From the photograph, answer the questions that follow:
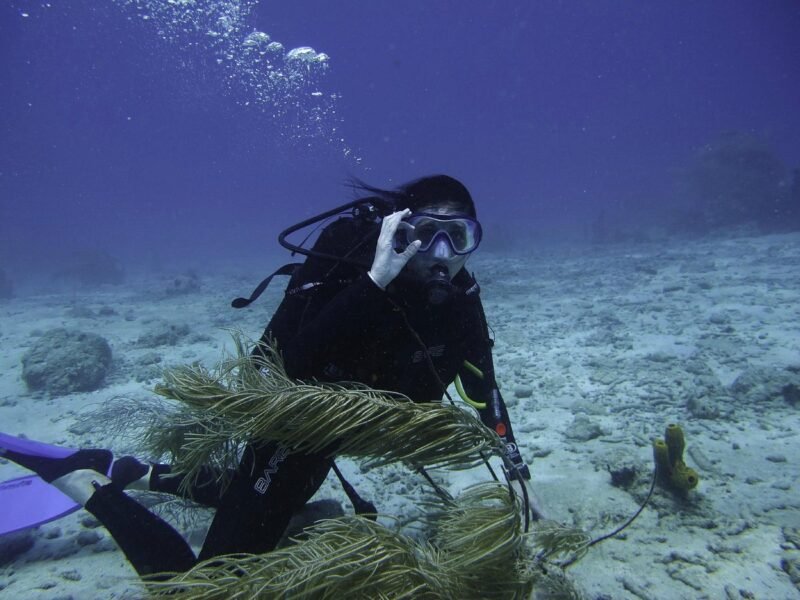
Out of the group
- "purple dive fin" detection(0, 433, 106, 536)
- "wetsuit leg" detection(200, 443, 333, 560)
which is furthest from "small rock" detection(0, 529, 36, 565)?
"wetsuit leg" detection(200, 443, 333, 560)

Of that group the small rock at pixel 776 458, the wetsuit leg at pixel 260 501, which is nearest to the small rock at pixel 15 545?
the wetsuit leg at pixel 260 501

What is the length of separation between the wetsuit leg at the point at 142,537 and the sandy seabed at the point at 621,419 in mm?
184

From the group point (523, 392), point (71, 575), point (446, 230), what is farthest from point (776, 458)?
point (71, 575)

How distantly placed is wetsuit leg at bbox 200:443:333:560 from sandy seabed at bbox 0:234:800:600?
53 cm

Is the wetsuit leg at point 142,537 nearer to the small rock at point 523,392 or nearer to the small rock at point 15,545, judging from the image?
the small rock at point 15,545

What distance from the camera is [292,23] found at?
297 ft

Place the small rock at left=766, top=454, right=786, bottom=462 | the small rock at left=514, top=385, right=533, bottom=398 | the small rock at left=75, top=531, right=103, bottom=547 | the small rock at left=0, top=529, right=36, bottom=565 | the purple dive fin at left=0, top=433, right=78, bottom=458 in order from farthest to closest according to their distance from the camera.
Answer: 1. the small rock at left=514, top=385, right=533, bottom=398
2. the small rock at left=766, top=454, right=786, bottom=462
3. the purple dive fin at left=0, top=433, right=78, bottom=458
4. the small rock at left=75, top=531, right=103, bottom=547
5. the small rock at left=0, top=529, right=36, bottom=565

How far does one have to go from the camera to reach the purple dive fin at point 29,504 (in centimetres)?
346

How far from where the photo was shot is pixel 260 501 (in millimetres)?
2605

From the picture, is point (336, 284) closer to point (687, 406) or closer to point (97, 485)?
point (97, 485)

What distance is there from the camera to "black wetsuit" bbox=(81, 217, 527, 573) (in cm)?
249

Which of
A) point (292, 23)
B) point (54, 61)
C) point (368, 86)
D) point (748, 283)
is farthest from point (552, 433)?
point (368, 86)

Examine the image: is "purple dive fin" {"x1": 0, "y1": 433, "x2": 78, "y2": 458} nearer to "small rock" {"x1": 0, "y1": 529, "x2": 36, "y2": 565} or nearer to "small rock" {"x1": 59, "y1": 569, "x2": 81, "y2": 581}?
"small rock" {"x1": 0, "y1": 529, "x2": 36, "y2": 565}

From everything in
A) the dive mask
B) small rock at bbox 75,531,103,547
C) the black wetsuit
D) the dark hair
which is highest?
the dark hair
